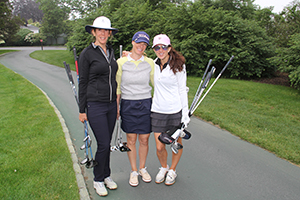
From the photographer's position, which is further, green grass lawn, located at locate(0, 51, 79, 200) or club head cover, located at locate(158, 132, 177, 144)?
green grass lawn, located at locate(0, 51, 79, 200)

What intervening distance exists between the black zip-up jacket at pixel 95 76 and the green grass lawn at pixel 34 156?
1.26 meters

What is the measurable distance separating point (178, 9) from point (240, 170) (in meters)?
11.6

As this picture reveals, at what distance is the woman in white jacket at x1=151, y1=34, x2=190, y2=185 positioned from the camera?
3.11 metres

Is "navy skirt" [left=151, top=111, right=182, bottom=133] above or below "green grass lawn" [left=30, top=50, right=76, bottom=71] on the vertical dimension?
above

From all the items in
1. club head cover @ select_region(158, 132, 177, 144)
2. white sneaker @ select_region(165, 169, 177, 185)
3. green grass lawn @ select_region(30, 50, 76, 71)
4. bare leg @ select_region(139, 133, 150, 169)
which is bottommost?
green grass lawn @ select_region(30, 50, 76, 71)

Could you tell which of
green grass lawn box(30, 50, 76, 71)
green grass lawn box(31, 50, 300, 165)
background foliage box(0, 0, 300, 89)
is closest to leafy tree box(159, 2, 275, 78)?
background foliage box(0, 0, 300, 89)

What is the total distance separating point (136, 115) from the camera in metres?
3.29

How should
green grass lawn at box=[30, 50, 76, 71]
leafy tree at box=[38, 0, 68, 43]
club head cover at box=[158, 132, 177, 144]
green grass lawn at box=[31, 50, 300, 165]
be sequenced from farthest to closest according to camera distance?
leafy tree at box=[38, 0, 68, 43], green grass lawn at box=[30, 50, 76, 71], green grass lawn at box=[31, 50, 300, 165], club head cover at box=[158, 132, 177, 144]

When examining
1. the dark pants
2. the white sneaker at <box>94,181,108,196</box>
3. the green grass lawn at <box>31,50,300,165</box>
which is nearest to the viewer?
the dark pants

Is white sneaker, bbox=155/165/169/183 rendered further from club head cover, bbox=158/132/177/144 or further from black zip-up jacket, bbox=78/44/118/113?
black zip-up jacket, bbox=78/44/118/113

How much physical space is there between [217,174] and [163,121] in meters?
1.48

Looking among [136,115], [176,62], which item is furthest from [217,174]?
[176,62]

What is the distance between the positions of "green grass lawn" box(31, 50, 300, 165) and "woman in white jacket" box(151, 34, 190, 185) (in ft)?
8.76

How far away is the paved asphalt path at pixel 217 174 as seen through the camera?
3.30 metres
